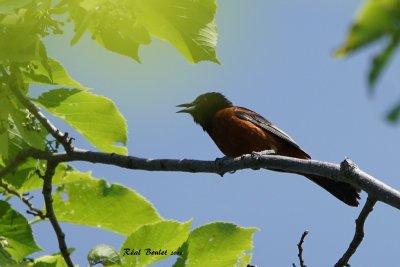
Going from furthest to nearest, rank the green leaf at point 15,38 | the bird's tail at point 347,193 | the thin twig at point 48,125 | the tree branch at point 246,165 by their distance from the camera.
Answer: the bird's tail at point 347,193 < the thin twig at point 48,125 < the tree branch at point 246,165 < the green leaf at point 15,38

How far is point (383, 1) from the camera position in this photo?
0.44 metres

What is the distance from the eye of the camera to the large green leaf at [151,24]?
6.96 ft

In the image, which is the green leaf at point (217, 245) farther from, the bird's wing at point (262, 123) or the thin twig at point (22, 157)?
the bird's wing at point (262, 123)

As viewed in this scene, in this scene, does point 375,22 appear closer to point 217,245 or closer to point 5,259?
point 217,245

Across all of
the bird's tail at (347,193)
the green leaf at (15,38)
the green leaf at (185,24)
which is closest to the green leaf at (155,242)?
the green leaf at (185,24)

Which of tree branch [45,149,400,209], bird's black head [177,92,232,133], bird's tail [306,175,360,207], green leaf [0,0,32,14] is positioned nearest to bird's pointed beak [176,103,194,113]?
bird's black head [177,92,232,133]

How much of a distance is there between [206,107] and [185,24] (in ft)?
14.0

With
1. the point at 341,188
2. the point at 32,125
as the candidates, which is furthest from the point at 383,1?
the point at 341,188

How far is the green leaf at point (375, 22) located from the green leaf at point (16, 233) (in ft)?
7.64

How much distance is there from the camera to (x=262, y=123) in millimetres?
5906

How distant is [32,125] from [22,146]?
0.79ft

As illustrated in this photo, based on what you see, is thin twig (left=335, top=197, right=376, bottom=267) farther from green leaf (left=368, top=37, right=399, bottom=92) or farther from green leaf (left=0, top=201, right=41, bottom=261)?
green leaf (left=368, top=37, right=399, bottom=92)

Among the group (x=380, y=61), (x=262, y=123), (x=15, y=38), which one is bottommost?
(x=380, y=61)

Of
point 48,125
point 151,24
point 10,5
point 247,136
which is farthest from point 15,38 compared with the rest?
point 247,136
